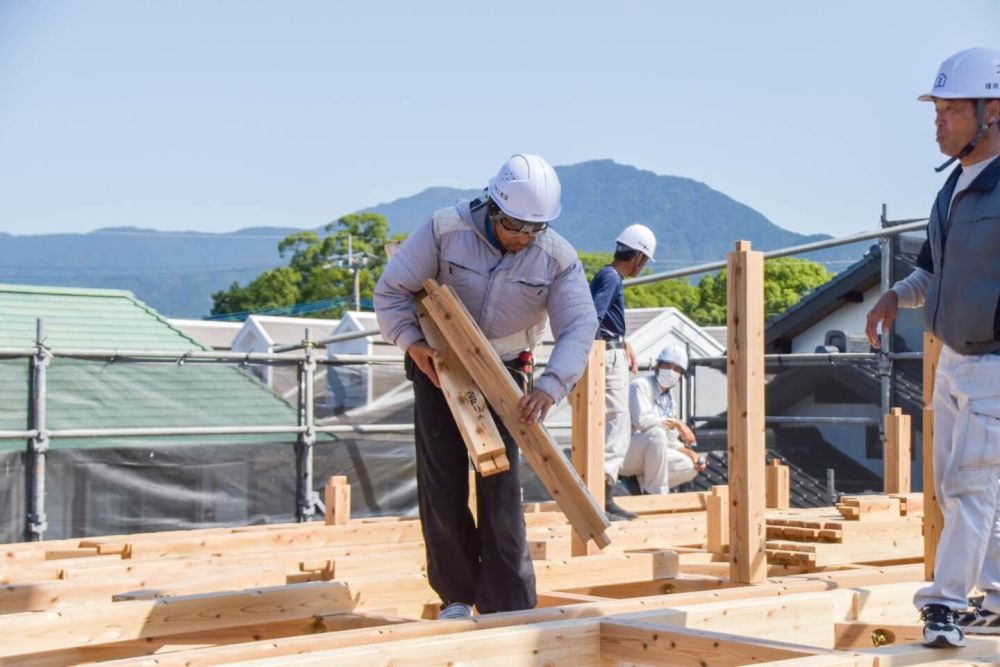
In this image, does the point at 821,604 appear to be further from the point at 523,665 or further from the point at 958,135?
the point at 958,135

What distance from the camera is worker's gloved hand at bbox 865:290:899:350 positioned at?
412 centimetres

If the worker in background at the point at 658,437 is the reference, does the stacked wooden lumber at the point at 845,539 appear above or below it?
below

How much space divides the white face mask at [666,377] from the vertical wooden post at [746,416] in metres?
5.28

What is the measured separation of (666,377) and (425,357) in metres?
6.47

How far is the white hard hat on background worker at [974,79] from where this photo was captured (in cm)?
376

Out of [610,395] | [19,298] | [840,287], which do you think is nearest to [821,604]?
[610,395]

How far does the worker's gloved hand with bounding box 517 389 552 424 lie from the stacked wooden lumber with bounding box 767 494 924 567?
254 centimetres

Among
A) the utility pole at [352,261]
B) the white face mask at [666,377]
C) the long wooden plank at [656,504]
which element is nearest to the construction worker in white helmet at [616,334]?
the long wooden plank at [656,504]

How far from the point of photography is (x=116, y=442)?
32.6 feet

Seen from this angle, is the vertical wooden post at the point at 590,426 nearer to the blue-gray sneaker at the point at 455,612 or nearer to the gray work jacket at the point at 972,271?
the blue-gray sneaker at the point at 455,612

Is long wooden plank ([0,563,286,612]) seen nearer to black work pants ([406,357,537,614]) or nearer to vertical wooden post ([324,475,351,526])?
black work pants ([406,357,537,614])

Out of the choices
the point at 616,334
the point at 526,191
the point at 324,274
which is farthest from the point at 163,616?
the point at 324,274

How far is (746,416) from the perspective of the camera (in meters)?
5.49

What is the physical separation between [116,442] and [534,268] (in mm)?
6177
